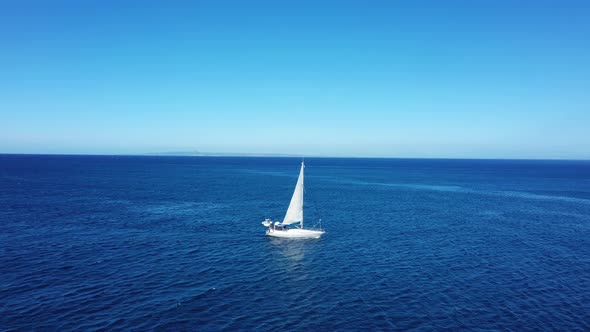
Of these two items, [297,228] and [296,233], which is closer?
[296,233]

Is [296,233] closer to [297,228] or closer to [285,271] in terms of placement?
[297,228]

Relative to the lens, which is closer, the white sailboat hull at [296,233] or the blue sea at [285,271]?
the blue sea at [285,271]

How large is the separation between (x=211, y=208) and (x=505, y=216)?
8218 centimetres

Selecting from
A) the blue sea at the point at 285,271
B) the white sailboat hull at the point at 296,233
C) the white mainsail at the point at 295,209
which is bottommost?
the blue sea at the point at 285,271

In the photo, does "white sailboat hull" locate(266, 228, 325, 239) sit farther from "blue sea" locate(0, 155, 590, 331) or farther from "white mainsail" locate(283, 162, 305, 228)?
"white mainsail" locate(283, 162, 305, 228)

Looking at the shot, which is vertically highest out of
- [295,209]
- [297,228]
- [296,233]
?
[295,209]

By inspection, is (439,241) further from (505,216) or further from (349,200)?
(349,200)

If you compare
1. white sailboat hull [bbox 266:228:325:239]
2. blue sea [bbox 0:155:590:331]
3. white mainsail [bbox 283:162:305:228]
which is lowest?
blue sea [bbox 0:155:590:331]

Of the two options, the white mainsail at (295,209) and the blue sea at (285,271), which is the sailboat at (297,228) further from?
the blue sea at (285,271)

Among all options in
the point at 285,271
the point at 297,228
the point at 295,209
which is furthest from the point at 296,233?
the point at 285,271

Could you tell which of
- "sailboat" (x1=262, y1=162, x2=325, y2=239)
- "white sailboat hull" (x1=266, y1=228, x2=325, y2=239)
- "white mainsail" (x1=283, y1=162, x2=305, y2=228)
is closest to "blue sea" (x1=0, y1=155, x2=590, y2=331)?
"white sailboat hull" (x1=266, y1=228, x2=325, y2=239)

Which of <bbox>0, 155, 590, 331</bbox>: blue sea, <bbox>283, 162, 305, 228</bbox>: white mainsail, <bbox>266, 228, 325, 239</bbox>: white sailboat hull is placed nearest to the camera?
<bbox>0, 155, 590, 331</bbox>: blue sea

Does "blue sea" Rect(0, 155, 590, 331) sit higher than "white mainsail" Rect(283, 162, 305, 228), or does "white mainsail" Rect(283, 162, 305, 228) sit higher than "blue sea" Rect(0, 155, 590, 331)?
"white mainsail" Rect(283, 162, 305, 228)

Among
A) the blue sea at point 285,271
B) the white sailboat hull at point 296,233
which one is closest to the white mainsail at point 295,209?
the white sailboat hull at point 296,233
